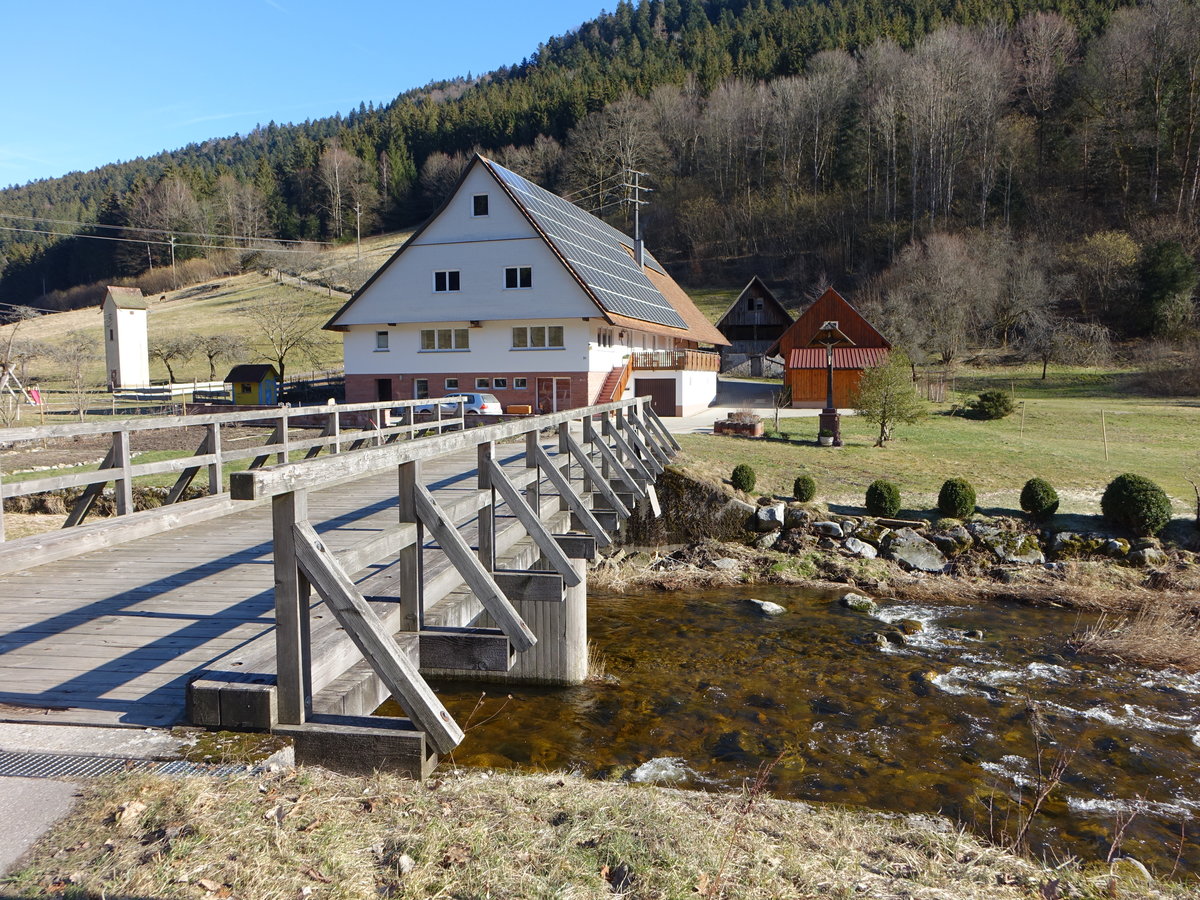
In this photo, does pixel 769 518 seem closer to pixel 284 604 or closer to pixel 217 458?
pixel 217 458

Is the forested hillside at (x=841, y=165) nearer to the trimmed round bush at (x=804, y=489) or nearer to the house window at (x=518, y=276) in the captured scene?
the house window at (x=518, y=276)


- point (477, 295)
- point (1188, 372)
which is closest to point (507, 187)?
point (477, 295)

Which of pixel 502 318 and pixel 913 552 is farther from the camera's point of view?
pixel 502 318

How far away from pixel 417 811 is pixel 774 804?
261cm

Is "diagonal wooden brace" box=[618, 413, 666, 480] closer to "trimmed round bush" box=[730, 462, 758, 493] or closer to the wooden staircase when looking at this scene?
"trimmed round bush" box=[730, 462, 758, 493]

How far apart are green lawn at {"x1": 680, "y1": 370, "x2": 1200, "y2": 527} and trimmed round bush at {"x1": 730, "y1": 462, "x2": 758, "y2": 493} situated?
0.40 metres

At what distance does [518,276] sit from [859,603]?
68.0ft

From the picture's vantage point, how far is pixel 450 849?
3.48 metres


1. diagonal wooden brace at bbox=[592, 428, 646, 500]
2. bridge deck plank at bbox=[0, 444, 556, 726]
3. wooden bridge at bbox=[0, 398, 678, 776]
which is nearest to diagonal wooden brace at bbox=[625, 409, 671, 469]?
diagonal wooden brace at bbox=[592, 428, 646, 500]

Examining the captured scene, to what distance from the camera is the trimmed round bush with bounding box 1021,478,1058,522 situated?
1706 cm

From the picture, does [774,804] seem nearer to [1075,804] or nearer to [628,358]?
[1075,804]

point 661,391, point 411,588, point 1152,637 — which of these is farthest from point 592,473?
point 661,391

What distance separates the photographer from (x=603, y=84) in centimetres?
9225

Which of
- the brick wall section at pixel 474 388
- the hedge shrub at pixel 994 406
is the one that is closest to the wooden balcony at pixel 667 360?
the brick wall section at pixel 474 388
